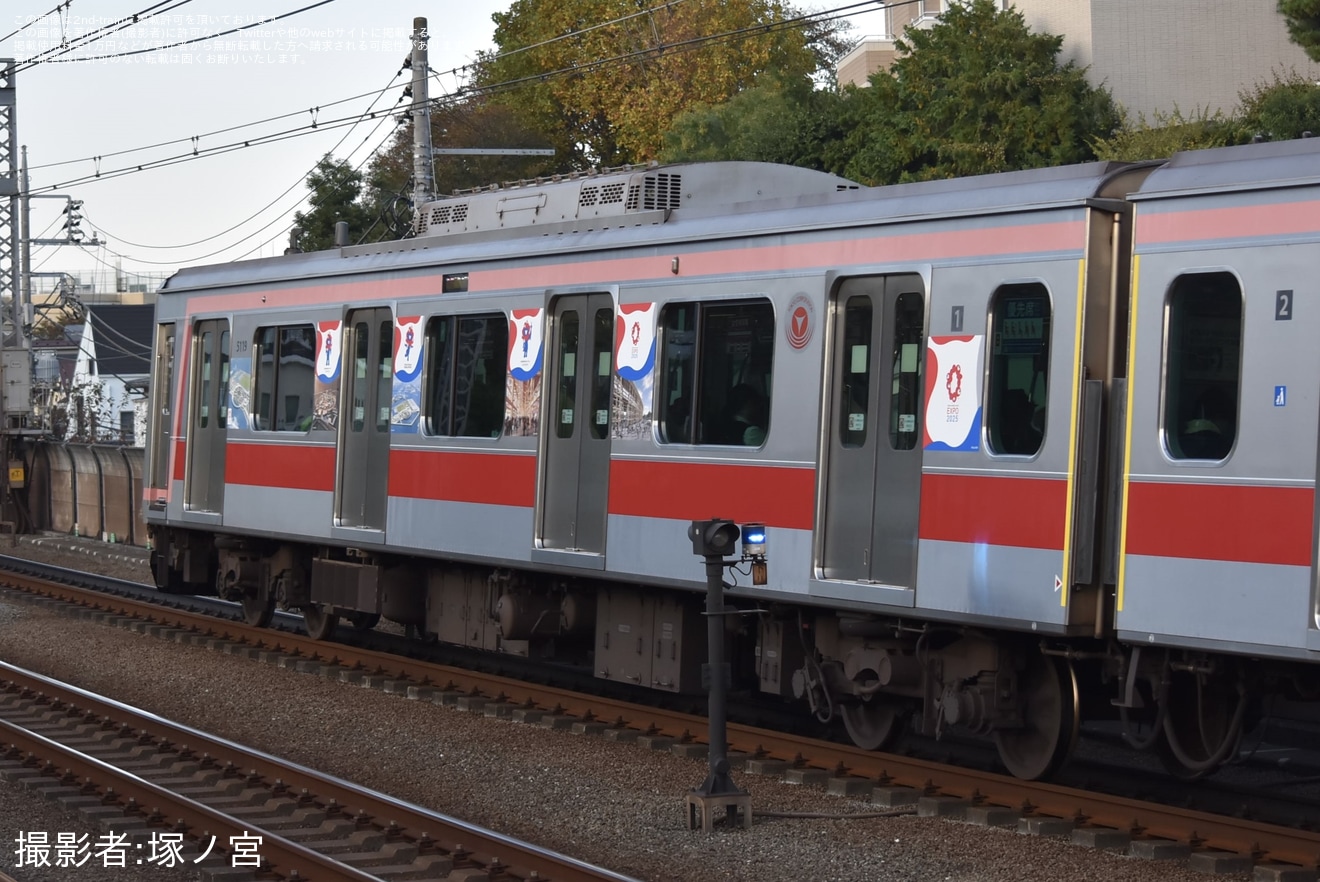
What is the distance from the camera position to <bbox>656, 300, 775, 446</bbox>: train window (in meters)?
11.1

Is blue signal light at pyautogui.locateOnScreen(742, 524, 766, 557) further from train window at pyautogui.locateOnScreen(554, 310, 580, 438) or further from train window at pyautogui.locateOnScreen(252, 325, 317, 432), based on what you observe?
train window at pyautogui.locateOnScreen(252, 325, 317, 432)

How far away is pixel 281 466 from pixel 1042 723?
8559mm

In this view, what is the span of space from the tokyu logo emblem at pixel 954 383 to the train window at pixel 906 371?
11.0 inches

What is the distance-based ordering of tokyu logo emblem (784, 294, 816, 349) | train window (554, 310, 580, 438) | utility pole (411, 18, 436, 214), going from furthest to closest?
1. utility pole (411, 18, 436, 214)
2. train window (554, 310, 580, 438)
3. tokyu logo emblem (784, 294, 816, 349)

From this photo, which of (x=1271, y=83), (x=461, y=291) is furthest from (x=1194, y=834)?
(x=1271, y=83)

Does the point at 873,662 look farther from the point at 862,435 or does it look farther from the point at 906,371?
the point at 906,371

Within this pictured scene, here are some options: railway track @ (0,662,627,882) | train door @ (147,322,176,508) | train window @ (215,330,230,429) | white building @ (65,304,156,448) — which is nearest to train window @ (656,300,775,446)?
railway track @ (0,662,627,882)

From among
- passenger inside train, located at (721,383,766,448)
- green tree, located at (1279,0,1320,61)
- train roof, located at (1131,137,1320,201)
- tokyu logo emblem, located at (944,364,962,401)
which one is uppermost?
green tree, located at (1279,0,1320,61)

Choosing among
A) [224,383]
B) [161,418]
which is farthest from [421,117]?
[224,383]

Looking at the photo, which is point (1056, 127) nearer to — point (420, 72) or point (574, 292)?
point (420, 72)

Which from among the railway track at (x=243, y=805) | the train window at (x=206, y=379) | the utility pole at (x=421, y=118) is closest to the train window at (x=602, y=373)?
the railway track at (x=243, y=805)

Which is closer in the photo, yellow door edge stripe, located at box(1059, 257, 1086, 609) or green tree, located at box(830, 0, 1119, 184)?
yellow door edge stripe, located at box(1059, 257, 1086, 609)

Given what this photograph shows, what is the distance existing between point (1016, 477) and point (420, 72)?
19.6 m

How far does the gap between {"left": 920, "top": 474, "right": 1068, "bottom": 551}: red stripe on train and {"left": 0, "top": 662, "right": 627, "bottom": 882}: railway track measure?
9.44 feet
